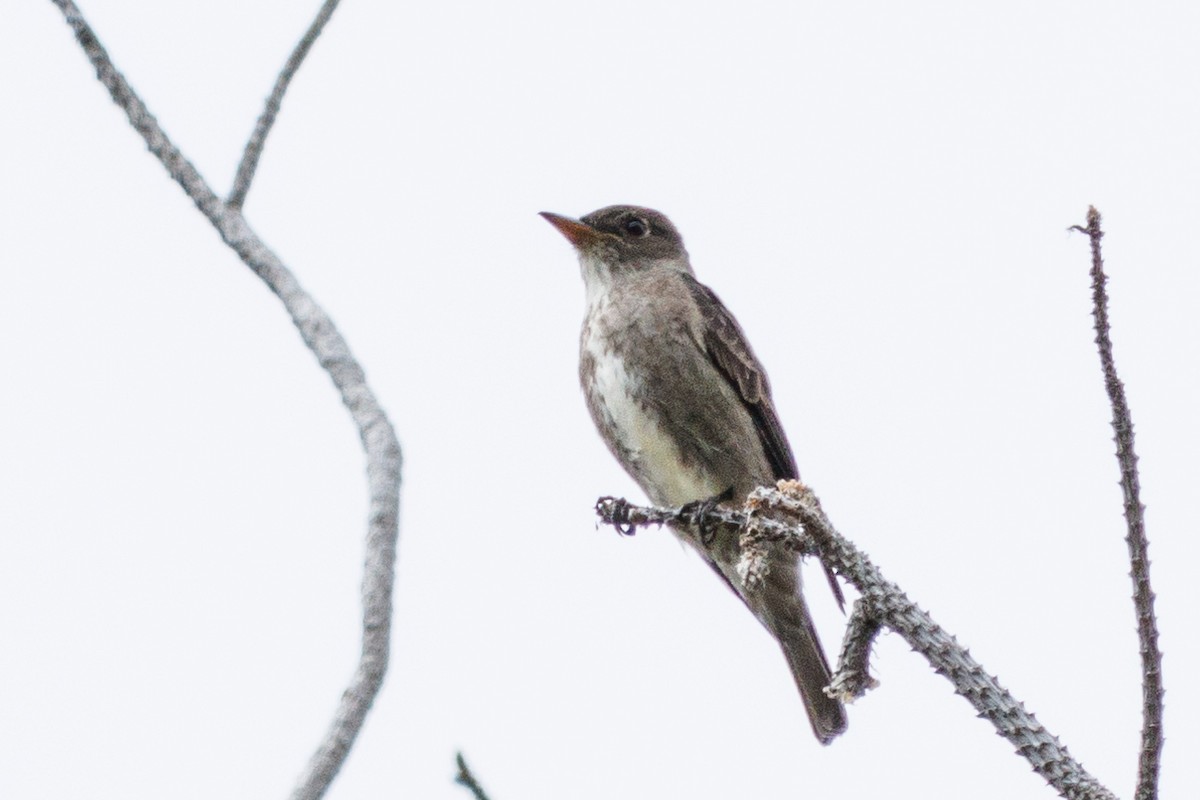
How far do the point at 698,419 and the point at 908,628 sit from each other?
139 inches

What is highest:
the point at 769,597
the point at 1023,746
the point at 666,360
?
the point at 666,360

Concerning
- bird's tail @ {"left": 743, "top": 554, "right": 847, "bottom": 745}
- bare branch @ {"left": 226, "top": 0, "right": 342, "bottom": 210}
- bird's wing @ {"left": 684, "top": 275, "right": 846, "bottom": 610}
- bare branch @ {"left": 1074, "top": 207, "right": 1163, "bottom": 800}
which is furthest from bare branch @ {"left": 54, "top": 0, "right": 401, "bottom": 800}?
bird's tail @ {"left": 743, "top": 554, "right": 847, "bottom": 745}

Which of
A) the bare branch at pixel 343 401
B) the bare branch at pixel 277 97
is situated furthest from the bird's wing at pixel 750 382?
the bare branch at pixel 343 401

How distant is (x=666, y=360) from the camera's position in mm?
7020

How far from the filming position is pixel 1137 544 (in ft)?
9.86

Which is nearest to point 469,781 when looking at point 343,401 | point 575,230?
point 343,401

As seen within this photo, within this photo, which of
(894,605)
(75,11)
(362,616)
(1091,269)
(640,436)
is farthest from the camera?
(640,436)

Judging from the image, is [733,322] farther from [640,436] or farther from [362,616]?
[362,616]

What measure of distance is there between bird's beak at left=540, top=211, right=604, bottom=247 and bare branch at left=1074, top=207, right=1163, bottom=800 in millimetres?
5102

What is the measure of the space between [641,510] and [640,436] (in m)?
1.87

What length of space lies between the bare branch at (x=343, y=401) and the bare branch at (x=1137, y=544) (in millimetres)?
1341

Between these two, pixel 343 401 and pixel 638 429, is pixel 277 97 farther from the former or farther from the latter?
pixel 638 429

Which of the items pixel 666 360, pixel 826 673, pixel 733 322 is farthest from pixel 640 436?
pixel 826 673

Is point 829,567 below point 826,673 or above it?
below
